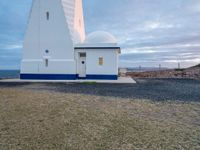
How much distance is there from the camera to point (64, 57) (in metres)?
22.0

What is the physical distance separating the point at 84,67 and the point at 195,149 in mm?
18682

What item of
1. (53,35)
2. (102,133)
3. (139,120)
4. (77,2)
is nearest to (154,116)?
(139,120)

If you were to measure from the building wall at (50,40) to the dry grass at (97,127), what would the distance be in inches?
541

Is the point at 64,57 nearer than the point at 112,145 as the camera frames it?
No

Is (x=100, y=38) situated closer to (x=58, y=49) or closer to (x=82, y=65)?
(x=82, y=65)

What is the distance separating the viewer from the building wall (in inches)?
856

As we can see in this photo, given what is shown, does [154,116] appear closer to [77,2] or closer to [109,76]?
[109,76]

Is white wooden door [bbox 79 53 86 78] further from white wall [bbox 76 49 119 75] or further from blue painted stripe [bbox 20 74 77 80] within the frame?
blue painted stripe [bbox 20 74 77 80]

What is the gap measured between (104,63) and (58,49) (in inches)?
163

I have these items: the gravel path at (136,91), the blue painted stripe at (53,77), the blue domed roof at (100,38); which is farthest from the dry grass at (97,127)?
the blue domed roof at (100,38)

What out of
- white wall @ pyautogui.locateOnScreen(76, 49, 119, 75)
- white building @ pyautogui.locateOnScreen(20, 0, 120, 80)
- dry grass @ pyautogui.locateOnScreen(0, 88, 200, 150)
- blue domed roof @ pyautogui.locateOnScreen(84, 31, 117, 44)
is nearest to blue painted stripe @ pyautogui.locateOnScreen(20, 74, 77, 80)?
white building @ pyautogui.locateOnScreen(20, 0, 120, 80)

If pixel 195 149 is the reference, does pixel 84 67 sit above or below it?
above

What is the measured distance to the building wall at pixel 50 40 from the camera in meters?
21.7

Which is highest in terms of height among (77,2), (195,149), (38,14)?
(77,2)
